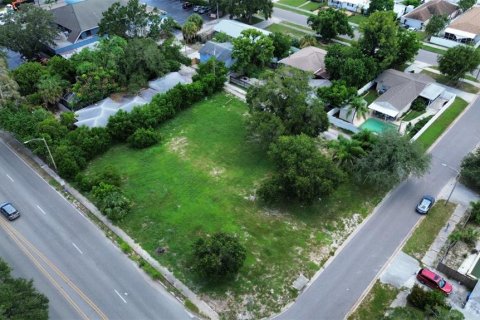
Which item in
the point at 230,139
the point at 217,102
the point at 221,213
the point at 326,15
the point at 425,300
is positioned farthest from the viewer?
the point at 326,15

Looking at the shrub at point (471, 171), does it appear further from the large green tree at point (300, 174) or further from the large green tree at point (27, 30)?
the large green tree at point (27, 30)

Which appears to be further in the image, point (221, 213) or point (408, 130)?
point (408, 130)

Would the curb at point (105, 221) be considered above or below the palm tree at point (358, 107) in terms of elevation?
below

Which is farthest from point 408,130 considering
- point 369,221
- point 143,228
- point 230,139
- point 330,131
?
point 143,228

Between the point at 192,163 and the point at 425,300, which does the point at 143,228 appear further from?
the point at 425,300

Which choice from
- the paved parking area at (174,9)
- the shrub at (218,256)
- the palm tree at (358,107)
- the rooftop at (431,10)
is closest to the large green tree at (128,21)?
the paved parking area at (174,9)

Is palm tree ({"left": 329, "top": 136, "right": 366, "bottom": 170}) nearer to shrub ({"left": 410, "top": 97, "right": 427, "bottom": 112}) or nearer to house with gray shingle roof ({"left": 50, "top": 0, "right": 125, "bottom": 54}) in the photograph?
shrub ({"left": 410, "top": 97, "right": 427, "bottom": 112})

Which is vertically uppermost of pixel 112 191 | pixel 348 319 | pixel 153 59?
pixel 153 59
